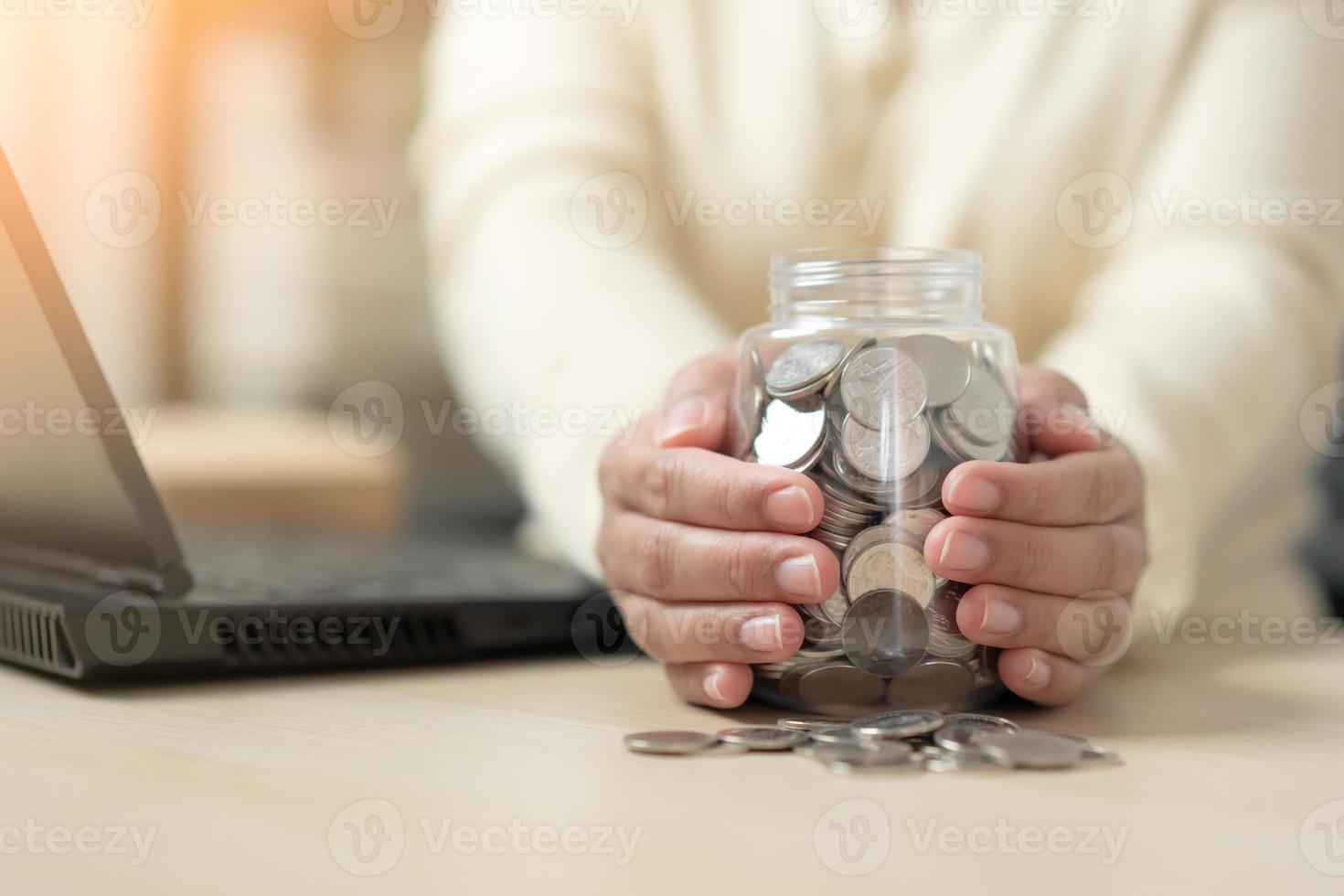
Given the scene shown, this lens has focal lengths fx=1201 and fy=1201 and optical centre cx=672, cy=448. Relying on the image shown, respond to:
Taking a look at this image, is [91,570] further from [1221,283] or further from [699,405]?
[1221,283]

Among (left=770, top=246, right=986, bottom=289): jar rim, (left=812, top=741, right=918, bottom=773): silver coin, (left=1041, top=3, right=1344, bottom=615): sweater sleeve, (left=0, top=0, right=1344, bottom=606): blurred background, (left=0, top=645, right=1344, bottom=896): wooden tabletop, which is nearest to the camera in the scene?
(left=0, top=645, right=1344, bottom=896): wooden tabletop

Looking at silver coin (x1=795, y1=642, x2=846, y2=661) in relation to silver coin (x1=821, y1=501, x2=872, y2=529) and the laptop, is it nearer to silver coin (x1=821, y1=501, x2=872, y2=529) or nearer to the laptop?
silver coin (x1=821, y1=501, x2=872, y2=529)

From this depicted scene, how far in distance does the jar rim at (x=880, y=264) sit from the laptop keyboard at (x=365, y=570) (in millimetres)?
280

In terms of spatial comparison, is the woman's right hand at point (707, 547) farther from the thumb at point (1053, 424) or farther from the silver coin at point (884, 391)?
the thumb at point (1053, 424)

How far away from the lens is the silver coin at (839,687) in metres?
0.57

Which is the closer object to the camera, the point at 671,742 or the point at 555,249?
the point at 671,742

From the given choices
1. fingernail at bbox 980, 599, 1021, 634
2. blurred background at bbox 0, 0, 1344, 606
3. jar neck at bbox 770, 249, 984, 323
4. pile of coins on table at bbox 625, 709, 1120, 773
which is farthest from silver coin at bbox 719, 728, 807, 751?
blurred background at bbox 0, 0, 1344, 606

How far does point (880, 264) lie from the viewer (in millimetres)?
601

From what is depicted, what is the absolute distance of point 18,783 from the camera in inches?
18.8

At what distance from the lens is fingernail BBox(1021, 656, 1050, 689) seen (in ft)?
1.92

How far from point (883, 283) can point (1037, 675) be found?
21 centimetres

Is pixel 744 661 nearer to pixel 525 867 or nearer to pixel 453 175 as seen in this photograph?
pixel 525 867

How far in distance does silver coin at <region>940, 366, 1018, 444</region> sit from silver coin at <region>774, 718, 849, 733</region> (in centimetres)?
15

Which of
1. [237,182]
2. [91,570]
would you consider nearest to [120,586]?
[91,570]
